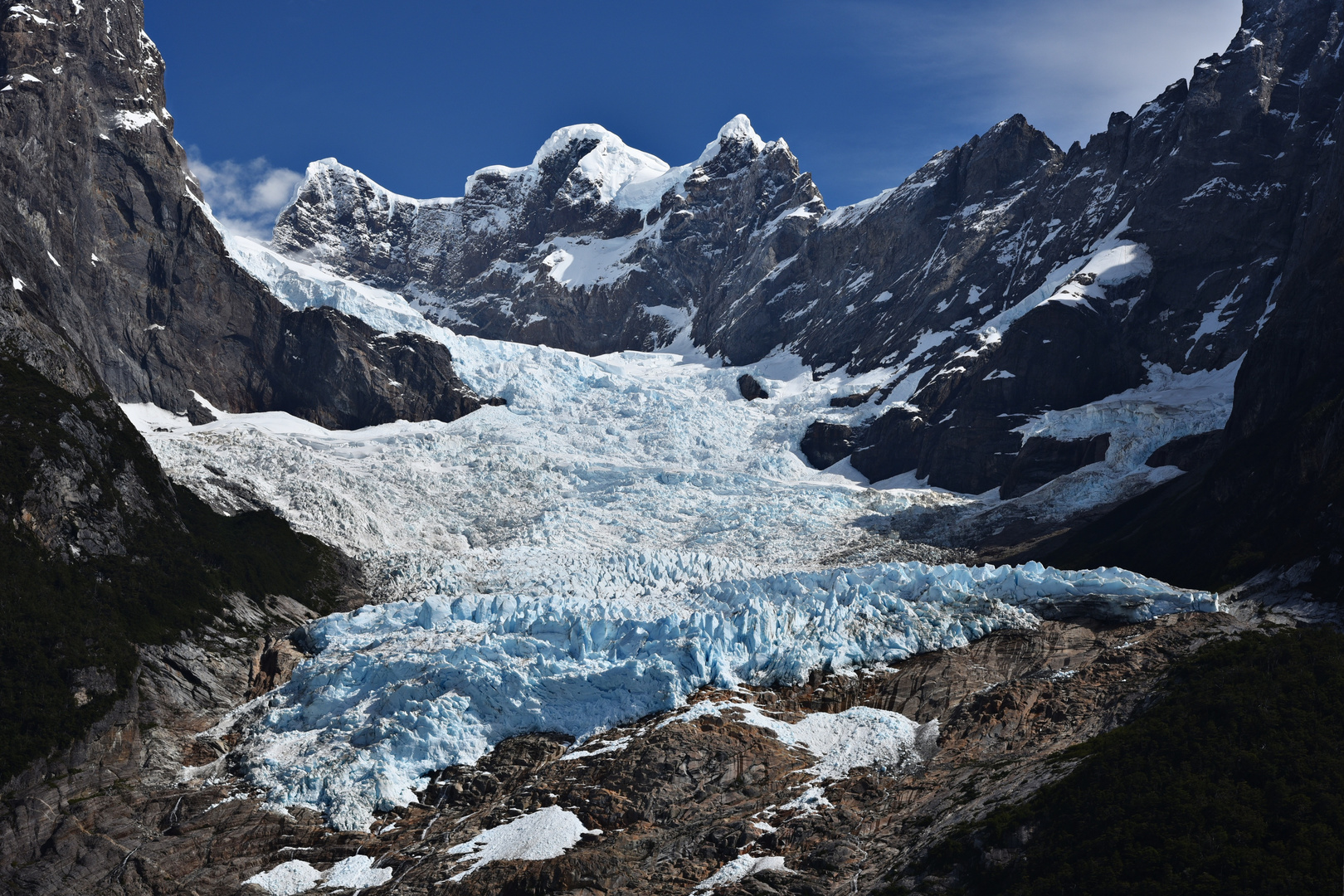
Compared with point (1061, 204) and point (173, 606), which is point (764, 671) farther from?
point (1061, 204)

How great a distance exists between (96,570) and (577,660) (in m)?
35.3

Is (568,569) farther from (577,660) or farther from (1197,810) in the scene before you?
(1197,810)

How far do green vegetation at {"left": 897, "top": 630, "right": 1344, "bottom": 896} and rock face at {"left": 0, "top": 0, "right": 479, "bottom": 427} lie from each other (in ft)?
383

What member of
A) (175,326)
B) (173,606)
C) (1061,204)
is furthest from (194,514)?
(1061,204)

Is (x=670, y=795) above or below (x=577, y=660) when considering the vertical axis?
below

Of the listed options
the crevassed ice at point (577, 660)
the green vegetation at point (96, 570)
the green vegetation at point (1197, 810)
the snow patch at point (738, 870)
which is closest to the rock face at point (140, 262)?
the green vegetation at point (96, 570)

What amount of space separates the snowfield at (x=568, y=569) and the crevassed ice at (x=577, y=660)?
0.15m

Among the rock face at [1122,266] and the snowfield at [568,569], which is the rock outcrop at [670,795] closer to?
the snowfield at [568,569]

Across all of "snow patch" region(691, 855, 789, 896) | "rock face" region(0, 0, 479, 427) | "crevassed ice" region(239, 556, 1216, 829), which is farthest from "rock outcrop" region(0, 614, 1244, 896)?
"rock face" region(0, 0, 479, 427)

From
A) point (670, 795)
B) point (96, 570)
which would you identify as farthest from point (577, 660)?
point (96, 570)

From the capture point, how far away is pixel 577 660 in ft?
219

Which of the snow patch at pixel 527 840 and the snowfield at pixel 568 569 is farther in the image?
the snowfield at pixel 568 569

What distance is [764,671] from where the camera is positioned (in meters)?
65.2

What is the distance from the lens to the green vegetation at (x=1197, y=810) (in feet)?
125
